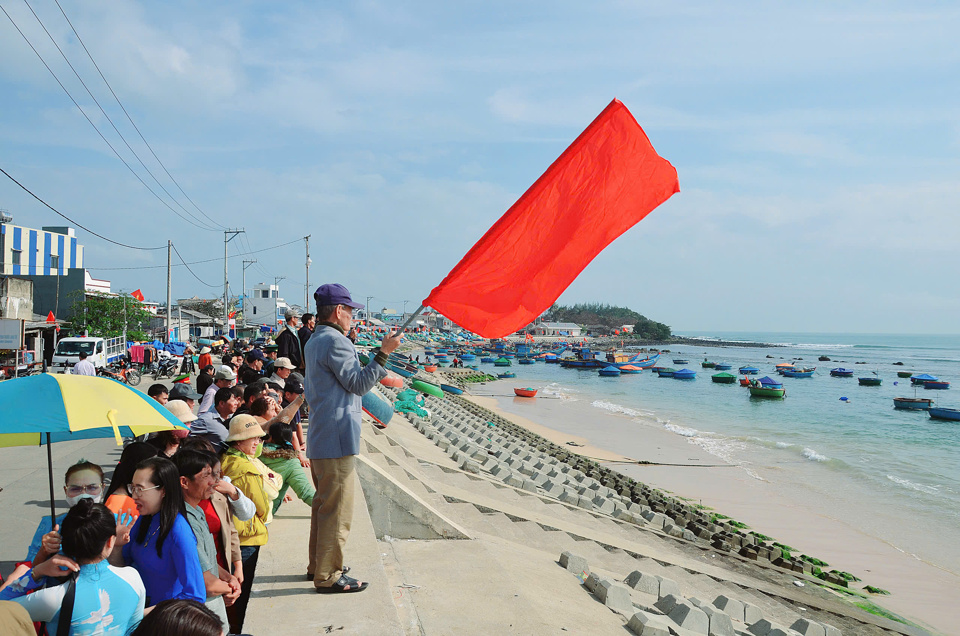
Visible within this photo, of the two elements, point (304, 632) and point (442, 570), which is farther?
point (442, 570)

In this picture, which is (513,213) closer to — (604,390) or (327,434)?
(327,434)

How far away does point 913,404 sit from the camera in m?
47.4

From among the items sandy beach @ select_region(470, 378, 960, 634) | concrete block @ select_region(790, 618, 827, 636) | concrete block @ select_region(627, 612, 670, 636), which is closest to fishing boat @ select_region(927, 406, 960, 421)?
sandy beach @ select_region(470, 378, 960, 634)

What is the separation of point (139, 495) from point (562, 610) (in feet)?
12.6

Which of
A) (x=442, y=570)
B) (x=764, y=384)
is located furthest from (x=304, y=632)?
(x=764, y=384)

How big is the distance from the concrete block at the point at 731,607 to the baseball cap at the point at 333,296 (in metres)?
6.20

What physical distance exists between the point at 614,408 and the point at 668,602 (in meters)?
36.1

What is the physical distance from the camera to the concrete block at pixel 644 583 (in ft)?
24.9

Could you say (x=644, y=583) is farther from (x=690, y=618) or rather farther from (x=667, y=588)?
(x=690, y=618)

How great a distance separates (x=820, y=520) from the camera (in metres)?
16.7

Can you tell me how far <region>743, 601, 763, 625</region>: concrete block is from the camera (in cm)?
761

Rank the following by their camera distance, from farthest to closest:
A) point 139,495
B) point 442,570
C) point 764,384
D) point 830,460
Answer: point 764,384 < point 830,460 < point 442,570 < point 139,495

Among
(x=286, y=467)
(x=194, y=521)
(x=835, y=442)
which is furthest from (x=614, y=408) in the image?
(x=194, y=521)

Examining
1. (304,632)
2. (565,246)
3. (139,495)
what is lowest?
(304,632)
